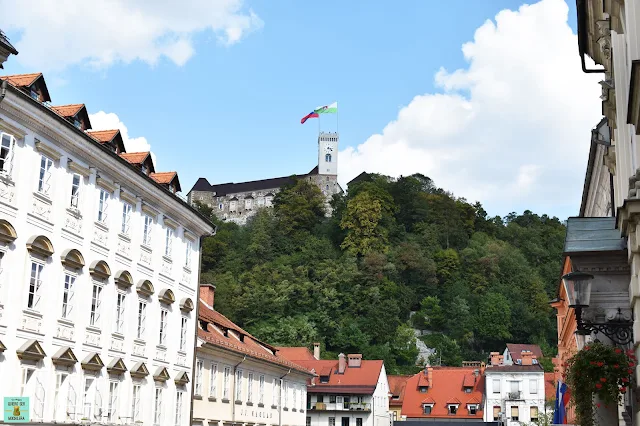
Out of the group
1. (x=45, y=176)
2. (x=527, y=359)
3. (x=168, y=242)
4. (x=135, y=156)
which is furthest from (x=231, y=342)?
(x=527, y=359)

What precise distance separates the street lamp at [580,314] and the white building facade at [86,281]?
1363 cm

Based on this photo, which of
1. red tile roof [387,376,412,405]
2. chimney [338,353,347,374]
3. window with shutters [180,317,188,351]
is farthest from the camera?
red tile roof [387,376,412,405]

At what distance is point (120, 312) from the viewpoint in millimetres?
25797

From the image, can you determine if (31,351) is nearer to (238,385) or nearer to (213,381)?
(213,381)

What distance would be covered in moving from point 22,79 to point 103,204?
4803mm

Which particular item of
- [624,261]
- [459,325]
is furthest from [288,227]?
[624,261]

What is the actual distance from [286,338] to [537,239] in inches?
2149

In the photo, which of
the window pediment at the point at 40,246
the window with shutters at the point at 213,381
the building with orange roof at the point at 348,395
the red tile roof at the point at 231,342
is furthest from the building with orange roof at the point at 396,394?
the window pediment at the point at 40,246

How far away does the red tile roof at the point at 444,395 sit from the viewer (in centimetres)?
7706

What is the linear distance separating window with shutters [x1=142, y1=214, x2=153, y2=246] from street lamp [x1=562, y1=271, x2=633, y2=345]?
61.4ft

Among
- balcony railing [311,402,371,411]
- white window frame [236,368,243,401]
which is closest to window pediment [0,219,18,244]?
white window frame [236,368,243,401]

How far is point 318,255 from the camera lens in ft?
420

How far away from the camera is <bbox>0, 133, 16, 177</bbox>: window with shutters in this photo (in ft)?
65.4

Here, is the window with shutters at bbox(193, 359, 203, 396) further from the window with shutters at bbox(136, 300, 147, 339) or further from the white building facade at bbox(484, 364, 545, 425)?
the white building facade at bbox(484, 364, 545, 425)
